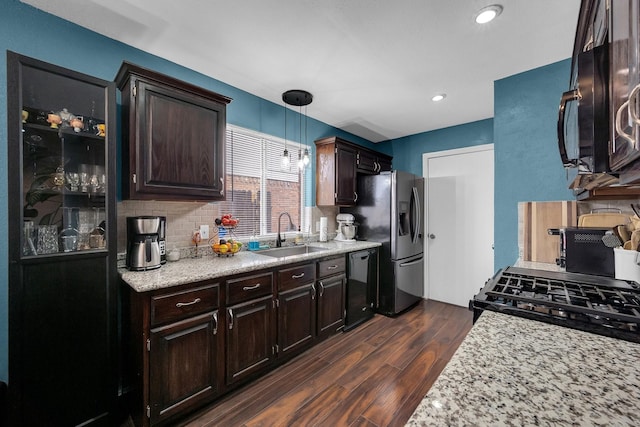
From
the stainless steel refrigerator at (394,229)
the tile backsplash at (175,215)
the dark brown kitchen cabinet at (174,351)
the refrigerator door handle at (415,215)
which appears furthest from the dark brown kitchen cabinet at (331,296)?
the refrigerator door handle at (415,215)

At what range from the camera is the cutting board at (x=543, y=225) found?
2027 mm

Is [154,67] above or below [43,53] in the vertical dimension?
above

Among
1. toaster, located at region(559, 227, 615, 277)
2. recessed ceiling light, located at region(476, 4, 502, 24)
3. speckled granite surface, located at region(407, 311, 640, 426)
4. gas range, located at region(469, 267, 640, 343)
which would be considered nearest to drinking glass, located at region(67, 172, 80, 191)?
speckled granite surface, located at region(407, 311, 640, 426)

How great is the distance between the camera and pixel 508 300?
1114mm

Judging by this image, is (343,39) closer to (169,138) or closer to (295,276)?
(169,138)

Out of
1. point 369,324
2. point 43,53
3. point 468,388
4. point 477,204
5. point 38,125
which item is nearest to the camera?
point 468,388

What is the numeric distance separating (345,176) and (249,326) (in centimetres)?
220

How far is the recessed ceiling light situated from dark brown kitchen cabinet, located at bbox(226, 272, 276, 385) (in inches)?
89.8

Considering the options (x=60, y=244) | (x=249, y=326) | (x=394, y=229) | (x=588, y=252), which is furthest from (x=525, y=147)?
(x=60, y=244)

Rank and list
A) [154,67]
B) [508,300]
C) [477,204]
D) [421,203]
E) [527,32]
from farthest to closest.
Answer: [421,203]
[477,204]
[154,67]
[527,32]
[508,300]

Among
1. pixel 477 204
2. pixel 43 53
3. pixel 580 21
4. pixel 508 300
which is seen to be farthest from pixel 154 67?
pixel 477 204

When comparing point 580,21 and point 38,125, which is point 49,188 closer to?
point 38,125

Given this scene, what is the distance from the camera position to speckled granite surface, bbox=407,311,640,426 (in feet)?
1.64

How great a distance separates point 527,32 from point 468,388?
7.60 feet
